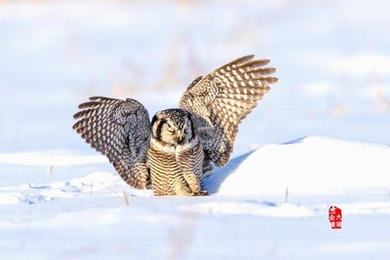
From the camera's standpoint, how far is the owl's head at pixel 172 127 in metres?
5.77

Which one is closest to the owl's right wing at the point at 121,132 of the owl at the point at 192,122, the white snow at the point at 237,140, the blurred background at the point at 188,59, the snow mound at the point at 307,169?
the owl at the point at 192,122

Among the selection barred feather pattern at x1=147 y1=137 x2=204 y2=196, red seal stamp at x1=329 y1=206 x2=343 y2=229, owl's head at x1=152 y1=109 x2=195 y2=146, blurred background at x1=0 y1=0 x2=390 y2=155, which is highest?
owl's head at x1=152 y1=109 x2=195 y2=146

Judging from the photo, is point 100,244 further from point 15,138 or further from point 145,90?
point 145,90

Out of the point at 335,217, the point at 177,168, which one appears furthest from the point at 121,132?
the point at 335,217

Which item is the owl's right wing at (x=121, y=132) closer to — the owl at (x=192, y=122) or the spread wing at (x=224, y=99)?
the owl at (x=192, y=122)

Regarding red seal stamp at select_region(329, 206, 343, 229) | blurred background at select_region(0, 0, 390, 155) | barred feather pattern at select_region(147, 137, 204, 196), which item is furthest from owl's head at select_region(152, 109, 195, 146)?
blurred background at select_region(0, 0, 390, 155)

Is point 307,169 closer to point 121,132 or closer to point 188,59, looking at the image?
point 121,132

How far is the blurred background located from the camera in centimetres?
890

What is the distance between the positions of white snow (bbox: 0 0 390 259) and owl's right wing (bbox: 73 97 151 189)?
12 centimetres

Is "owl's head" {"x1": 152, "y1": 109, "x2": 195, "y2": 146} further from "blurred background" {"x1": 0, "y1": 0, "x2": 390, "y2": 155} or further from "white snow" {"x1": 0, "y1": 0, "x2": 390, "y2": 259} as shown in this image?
"blurred background" {"x1": 0, "y1": 0, "x2": 390, "y2": 155}

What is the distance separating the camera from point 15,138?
840cm

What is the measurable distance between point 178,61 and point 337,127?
213 centimetres

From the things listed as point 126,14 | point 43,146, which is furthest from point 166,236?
point 126,14

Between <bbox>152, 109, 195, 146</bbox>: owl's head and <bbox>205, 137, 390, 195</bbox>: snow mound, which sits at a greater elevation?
<bbox>152, 109, 195, 146</bbox>: owl's head
